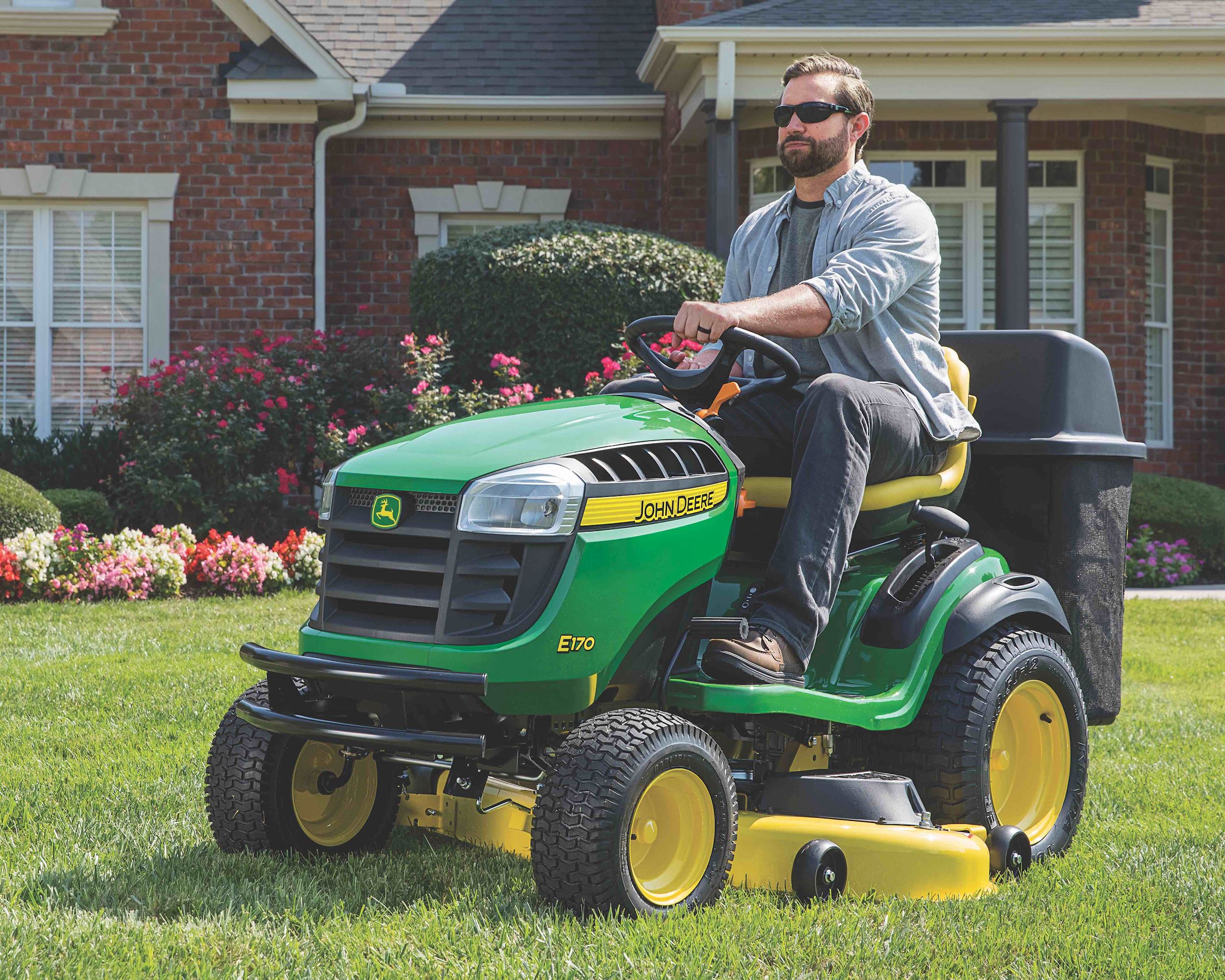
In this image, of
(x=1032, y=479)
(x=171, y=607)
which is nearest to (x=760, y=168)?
(x=171, y=607)

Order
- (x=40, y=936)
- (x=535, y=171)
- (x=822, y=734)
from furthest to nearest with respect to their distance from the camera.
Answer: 1. (x=535, y=171)
2. (x=822, y=734)
3. (x=40, y=936)

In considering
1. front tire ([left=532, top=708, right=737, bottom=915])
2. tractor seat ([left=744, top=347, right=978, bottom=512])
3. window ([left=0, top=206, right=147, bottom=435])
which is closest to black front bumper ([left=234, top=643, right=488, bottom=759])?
front tire ([left=532, top=708, right=737, bottom=915])

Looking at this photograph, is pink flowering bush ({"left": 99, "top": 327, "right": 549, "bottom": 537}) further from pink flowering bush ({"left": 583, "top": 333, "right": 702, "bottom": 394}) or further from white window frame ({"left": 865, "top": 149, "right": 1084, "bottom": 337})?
white window frame ({"left": 865, "top": 149, "right": 1084, "bottom": 337})

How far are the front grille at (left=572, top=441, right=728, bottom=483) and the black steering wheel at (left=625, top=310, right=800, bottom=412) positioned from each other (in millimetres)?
245

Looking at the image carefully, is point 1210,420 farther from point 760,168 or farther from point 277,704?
point 277,704

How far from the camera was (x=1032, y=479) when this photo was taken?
13.0 ft

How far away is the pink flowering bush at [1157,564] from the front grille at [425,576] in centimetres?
823

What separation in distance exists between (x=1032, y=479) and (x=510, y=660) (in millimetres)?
1883

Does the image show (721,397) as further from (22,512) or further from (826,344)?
(22,512)

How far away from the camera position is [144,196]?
11.7 metres

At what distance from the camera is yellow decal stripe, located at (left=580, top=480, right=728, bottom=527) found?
111 inches

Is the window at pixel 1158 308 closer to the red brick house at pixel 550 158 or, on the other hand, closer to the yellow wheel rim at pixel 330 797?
the red brick house at pixel 550 158

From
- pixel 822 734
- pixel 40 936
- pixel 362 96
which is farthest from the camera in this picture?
pixel 362 96

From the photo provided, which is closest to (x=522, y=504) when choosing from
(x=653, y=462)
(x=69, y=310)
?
(x=653, y=462)
